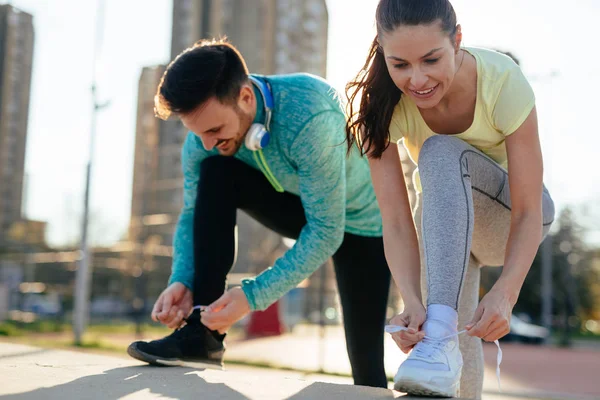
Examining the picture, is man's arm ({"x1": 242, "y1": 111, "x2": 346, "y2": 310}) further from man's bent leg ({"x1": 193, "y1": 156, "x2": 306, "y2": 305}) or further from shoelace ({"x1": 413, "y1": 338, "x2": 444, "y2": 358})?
shoelace ({"x1": 413, "y1": 338, "x2": 444, "y2": 358})

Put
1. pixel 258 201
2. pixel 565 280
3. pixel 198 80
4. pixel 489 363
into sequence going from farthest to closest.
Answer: pixel 565 280 → pixel 489 363 → pixel 258 201 → pixel 198 80

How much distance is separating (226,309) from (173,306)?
0.21 meters

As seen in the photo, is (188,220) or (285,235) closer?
(188,220)

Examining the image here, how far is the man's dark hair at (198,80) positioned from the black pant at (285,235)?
27 cm

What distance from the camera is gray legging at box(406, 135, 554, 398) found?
1577 mm

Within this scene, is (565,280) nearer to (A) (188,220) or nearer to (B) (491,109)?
(A) (188,220)

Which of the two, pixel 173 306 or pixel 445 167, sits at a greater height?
pixel 445 167

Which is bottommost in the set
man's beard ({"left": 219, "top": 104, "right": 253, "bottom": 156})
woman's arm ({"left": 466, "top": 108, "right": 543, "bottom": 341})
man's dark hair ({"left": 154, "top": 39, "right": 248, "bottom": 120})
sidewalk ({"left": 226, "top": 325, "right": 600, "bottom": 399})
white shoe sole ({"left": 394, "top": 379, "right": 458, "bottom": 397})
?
sidewalk ({"left": 226, "top": 325, "right": 600, "bottom": 399})

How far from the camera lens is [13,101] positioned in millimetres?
34594

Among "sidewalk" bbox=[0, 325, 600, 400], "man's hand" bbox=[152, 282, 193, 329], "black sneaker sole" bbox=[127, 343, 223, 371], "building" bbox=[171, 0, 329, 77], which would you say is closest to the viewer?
"black sneaker sole" bbox=[127, 343, 223, 371]

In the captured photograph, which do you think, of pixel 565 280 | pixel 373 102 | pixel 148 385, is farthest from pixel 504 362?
pixel 565 280

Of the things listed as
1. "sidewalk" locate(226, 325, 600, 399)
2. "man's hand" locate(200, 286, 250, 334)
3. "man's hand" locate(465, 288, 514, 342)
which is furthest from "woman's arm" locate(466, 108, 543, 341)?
"sidewalk" locate(226, 325, 600, 399)

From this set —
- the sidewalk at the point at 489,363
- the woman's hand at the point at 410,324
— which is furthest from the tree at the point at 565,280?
the woman's hand at the point at 410,324

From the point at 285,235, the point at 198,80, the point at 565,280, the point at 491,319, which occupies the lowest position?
the point at 565,280
